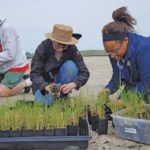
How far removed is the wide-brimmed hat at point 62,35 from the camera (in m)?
5.00

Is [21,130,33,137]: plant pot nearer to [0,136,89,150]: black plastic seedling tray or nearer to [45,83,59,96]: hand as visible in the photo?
[0,136,89,150]: black plastic seedling tray

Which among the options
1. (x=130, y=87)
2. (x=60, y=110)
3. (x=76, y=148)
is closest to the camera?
(x=76, y=148)

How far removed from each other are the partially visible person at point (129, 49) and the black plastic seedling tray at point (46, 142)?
33.9 inches

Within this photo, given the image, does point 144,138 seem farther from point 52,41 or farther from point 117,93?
point 52,41

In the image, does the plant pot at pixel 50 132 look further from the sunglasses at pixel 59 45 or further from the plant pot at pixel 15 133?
the sunglasses at pixel 59 45

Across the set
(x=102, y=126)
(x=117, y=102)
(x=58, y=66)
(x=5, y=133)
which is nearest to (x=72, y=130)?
(x=102, y=126)

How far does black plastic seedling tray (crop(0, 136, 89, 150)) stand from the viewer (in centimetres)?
383

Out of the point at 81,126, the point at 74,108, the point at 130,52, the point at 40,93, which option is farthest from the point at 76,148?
the point at 40,93

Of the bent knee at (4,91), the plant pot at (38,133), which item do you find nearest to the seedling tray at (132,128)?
the plant pot at (38,133)

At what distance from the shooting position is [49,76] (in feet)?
17.6

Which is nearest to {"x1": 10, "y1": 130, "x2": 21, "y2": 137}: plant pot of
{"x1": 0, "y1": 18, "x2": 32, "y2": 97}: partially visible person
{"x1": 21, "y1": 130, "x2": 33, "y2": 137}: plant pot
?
{"x1": 21, "y1": 130, "x2": 33, "y2": 137}: plant pot

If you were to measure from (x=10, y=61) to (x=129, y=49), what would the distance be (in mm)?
2325

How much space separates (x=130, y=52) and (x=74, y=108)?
73 centimetres

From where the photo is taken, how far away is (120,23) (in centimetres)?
466
